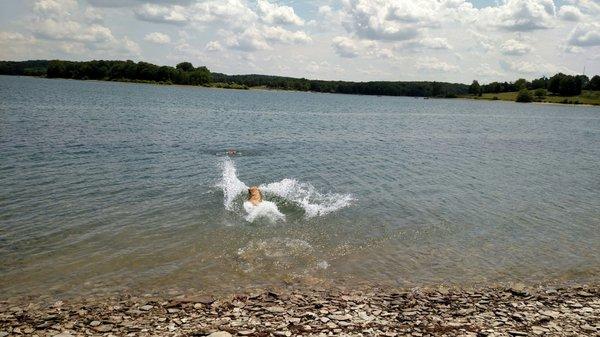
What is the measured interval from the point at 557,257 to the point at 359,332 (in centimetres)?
1171

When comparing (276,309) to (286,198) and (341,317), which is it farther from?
(286,198)

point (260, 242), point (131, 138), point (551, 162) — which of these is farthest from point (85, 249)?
point (551, 162)

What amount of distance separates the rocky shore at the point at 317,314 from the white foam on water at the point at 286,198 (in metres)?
9.05

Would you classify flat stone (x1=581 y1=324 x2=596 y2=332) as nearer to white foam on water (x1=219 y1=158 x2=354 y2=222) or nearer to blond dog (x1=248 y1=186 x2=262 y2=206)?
white foam on water (x1=219 y1=158 x2=354 y2=222)

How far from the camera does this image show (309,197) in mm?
26609

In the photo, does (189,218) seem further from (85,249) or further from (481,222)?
(481,222)

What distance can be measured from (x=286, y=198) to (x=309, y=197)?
4.87ft

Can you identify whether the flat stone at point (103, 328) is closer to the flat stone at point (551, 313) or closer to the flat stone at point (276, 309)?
the flat stone at point (276, 309)

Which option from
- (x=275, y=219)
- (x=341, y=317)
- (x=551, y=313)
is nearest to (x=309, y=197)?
(x=275, y=219)

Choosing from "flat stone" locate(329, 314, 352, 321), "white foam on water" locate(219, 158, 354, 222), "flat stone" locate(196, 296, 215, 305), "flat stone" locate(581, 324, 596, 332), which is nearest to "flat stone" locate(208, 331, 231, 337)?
"flat stone" locate(196, 296, 215, 305)

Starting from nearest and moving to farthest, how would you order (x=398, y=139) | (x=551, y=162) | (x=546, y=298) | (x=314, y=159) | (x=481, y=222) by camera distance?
(x=546, y=298) → (x=481, y=222) → (x=314, y=159) → (x=551, y=162) → (x=398, y=139)

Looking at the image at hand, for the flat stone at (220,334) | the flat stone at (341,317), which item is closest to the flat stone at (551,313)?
the flat stone at (341,317)

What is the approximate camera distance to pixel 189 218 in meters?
21.5

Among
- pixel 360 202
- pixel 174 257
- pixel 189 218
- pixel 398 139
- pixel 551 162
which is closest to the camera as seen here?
pixel 174 257
